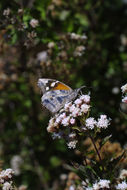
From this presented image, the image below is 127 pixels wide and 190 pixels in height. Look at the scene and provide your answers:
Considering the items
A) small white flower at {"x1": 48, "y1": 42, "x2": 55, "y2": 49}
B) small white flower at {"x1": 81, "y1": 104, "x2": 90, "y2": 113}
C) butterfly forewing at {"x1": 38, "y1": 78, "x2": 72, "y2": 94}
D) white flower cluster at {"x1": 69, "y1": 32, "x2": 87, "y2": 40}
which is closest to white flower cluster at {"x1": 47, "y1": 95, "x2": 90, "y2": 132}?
small white flower at {"x1": 81, "y1": 104, "x2": 90, "y2": 113}

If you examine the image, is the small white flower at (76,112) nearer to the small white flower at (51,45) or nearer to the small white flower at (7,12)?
the small white flower at (51,45)

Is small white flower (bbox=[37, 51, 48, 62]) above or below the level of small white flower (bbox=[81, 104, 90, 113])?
above

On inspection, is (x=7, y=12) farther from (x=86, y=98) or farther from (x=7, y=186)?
(x=7, y=186)

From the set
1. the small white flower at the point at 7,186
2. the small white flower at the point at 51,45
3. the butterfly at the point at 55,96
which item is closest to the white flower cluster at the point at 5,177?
the small white flower at the point at 7,186

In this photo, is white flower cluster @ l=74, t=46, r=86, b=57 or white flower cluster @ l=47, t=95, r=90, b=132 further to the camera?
white flower cluster @ l=74, t=46, r=86, b=57

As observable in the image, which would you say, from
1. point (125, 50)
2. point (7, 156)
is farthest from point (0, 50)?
point (125, 50)

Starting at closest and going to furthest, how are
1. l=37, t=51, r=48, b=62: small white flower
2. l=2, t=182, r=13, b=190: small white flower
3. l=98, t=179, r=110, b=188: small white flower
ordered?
l=98, t=179, r=110, b=188: small white flower → l=2, t=182, r=13, b=190: small white flower → l=37, t=51, r=48, b=62: small white flower

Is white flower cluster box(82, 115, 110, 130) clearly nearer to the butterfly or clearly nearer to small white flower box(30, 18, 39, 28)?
the butterfly
